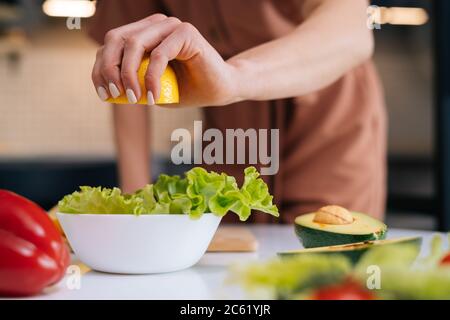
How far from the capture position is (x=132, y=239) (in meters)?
0.50

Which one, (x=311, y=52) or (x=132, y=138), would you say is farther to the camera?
(x=132, y=138)

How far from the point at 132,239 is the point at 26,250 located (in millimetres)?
72

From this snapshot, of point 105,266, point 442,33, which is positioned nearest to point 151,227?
point 105,266

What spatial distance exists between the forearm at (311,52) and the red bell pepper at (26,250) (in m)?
0.19

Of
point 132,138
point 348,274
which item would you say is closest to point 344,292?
point 348,274

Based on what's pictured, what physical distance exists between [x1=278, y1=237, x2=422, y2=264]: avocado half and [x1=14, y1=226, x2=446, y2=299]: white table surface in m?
0.01

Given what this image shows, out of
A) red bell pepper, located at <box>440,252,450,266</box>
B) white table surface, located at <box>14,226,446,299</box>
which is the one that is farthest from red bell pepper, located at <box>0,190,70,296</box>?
red bell pepper, located at <box>440,252,450,266</box>

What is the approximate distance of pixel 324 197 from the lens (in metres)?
0.65

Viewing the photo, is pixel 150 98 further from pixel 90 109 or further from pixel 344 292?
pixel 90 109

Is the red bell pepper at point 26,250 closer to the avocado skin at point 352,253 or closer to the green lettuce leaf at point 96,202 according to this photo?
the green lettuce leaf at point 96,202

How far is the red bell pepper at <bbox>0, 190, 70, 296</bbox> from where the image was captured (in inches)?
18.1

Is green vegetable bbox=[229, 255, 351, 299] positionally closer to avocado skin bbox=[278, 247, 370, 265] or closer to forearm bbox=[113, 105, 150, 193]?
avocado skin bbox=[278, 247, 370, 265]
